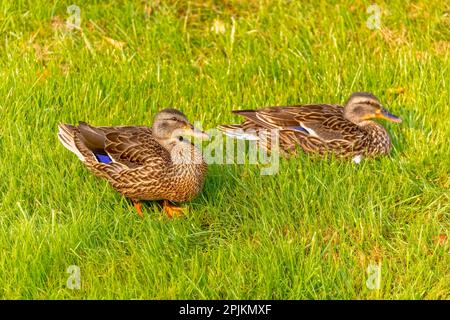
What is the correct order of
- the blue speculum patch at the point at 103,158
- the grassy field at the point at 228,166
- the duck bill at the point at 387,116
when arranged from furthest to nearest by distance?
1. the duck bill at the point at 387,116
2. the blue speculum patch at the point at 103,158
3. the grassy field at the point at 228,166

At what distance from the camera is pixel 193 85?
27.2 feet

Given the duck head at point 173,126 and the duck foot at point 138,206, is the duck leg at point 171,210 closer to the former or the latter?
the duck foot at point 138,206

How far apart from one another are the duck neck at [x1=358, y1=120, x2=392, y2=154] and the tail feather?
90.2 inches

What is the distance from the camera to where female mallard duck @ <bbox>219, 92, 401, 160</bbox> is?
24.2 ft

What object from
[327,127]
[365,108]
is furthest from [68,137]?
[365,108]

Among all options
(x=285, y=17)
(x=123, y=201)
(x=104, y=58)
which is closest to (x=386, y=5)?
(x=285, y=17)

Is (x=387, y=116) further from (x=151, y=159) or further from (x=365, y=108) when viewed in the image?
(x=151, y=159)

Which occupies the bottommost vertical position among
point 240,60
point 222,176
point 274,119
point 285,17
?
point 222,176

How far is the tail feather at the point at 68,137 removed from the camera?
7.04 metres

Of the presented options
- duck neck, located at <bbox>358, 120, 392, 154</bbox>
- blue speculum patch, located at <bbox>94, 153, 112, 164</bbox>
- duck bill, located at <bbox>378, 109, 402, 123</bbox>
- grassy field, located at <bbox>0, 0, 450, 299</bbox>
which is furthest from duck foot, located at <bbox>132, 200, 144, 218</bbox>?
duck bill, located at <bbox>378, 109, 402, 123</bbox>

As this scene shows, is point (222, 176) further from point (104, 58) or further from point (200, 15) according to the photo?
point (200, 15)

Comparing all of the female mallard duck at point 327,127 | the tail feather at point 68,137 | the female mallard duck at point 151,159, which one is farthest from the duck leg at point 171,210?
the female mallard duck at point 327,127

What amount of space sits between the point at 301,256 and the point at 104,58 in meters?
3.54

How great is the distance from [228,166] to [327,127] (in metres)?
0.95
